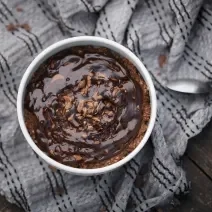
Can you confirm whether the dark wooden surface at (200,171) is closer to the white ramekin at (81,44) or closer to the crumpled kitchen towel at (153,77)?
the crumpled kitchen towel at (153,77)

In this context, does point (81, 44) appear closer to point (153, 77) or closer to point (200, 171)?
point (153, 77)

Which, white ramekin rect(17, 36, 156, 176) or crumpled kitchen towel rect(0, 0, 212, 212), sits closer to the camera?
white ramekin rect(17, 36, 156, 176)

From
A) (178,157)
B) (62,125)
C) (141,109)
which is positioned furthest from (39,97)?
(178,157)

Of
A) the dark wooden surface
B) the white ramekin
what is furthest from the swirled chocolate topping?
the dark wooden surface

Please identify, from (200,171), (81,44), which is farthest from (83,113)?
(200,171)

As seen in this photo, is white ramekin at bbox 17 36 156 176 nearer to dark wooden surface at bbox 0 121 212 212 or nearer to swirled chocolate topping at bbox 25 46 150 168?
swirled chocolate topping at bbox 25 46 150 168

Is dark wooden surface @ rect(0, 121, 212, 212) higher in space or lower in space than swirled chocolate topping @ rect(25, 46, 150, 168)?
lower
